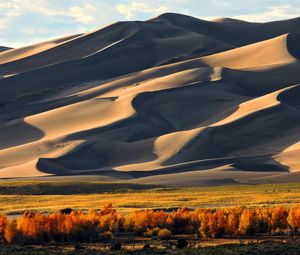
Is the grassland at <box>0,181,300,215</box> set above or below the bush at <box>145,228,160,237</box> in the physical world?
above

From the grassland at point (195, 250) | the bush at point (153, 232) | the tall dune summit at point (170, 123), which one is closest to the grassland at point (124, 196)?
the tall dune summit at point (170, 123)

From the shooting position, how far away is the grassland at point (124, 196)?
2267 inches

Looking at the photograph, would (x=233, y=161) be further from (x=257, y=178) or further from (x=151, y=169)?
(x=257, y=178)

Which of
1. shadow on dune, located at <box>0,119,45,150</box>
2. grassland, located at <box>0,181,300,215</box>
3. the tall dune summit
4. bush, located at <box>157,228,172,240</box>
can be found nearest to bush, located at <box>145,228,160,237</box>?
bush, located at <box>157,228,172,240</box>

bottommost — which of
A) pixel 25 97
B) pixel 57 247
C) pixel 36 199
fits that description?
pixel 57 247

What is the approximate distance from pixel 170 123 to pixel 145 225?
340 ft

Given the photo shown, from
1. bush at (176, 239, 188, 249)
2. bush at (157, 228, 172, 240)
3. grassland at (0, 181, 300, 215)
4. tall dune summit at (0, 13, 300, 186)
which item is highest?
tall dune summit at (0, 13, 300, 186)

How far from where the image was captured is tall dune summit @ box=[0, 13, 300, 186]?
111 meters

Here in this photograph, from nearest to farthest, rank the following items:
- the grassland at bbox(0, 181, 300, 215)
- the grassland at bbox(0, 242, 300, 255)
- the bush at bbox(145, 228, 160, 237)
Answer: the grassland at bbox(0, 242, 300, 255) < the bush at bbox(145, 228, 160, 237) < the grassland at bbox(0, 181, 300, 215)

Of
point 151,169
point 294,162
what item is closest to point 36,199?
point 151,169

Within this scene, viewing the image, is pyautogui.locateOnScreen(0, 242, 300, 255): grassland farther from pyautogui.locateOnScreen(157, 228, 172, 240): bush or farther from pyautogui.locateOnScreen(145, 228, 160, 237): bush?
pyautogui.locateOnScreen(145, 228, 160, 237): bush

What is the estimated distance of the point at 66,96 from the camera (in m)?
175

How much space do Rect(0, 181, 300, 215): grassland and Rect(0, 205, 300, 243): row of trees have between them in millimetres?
11051

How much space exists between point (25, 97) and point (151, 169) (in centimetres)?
7662
